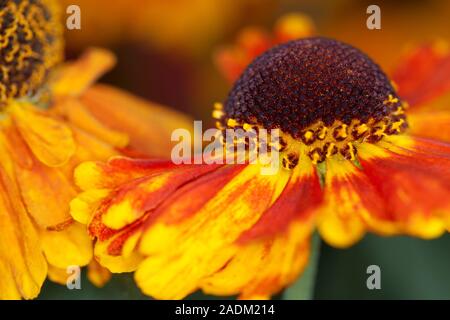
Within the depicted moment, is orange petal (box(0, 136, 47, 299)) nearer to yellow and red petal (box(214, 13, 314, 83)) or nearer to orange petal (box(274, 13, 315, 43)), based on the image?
yellow and red petal (box(214, 13, 314, 83))

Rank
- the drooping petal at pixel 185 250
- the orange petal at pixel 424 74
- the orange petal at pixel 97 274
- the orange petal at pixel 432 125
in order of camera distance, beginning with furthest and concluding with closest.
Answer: the orange petal at pixel 424 74 < the orange petal at pixel 432 125 < the orange petal at pixel 97 274 < the drooping petal at pixel 185 250

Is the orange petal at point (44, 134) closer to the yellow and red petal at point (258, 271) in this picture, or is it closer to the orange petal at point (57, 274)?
the orange petal at point (57, 274)

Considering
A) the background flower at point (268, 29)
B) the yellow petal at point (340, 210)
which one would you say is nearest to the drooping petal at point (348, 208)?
the yellow petal at point (340, 210)

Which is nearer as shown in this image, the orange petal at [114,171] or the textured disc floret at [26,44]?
the orange petal at [114,171]

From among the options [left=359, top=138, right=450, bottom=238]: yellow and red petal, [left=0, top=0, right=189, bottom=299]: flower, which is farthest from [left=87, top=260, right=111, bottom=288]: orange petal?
[left=359, top=138, right=450, bottom=238]: yellow and red petal

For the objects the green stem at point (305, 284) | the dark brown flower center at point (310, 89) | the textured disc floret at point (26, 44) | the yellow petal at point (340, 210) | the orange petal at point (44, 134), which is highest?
the textured disc floret at point (26, 44)

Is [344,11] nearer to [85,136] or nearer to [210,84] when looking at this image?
[210,84]

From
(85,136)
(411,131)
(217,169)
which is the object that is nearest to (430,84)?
(411,131)
